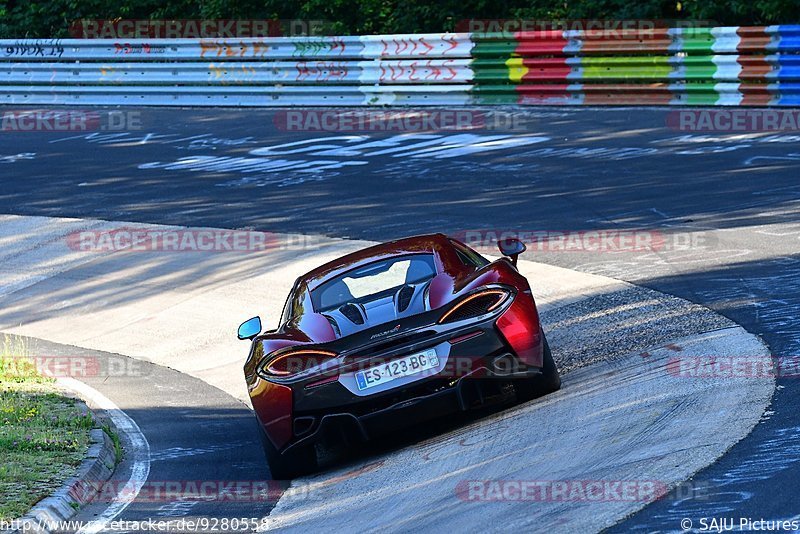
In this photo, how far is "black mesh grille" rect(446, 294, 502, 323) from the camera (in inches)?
303

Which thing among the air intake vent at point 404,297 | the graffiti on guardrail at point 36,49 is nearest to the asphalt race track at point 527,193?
the air intake vent at point 404,297

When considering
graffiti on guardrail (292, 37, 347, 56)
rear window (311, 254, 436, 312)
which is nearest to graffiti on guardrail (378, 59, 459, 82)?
graffiti on guardrail (292, 37, 347, 56)

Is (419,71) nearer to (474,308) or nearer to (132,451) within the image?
(132,451)

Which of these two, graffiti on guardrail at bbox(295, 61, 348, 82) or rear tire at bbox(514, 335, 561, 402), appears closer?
rear tire at bbox(514, 335, 561, 402)

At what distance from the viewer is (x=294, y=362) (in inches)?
304

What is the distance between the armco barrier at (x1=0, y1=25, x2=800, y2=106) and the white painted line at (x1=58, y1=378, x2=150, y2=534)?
11585 mm

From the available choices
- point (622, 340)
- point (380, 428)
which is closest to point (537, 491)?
point (380, 428)

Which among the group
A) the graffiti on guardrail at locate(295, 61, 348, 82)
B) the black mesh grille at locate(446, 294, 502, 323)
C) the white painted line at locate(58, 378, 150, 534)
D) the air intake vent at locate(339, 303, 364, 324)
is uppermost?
the graffiti on guardrail at locate(295, 61, 348, 82)

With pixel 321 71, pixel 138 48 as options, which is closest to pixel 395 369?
pixel 321 71

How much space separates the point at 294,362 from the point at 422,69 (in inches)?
615

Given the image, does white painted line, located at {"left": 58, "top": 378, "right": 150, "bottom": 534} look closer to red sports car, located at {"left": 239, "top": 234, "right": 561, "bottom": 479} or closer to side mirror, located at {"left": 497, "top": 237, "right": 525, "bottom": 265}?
red sports car, located at {"left": 239, "top": 234, "right": 561, "bottom": 479}

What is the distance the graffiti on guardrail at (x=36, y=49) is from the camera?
28.2 meters

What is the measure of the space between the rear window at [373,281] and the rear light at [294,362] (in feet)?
2.19

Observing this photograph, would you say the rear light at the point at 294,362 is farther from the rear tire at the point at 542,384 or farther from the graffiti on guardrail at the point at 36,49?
the graffiti on guardrail at the point at 36,49
